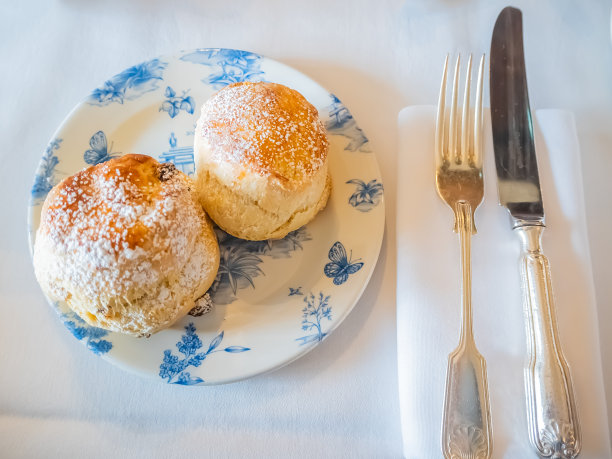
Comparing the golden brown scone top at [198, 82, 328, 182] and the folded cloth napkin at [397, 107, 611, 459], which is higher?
the golden brown scone top at [198, 82, 328, 182]

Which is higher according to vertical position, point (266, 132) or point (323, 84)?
point (323, 84)

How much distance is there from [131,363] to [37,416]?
0.25m

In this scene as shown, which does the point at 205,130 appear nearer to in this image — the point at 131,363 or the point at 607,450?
the point at 131,363

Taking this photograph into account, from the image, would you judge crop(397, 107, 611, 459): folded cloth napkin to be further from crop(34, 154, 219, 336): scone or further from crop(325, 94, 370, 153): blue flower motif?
crop(34, 154, 219, 336): scone

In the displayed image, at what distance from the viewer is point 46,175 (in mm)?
973

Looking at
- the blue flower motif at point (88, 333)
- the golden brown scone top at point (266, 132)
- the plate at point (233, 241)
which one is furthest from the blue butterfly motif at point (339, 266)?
the blue flower motif at point (88, 333)

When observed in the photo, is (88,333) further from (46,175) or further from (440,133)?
(440,133)

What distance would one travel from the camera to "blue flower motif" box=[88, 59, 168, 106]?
1.06m

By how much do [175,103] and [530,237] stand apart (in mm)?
924

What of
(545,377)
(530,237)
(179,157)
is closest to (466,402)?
(545,377)

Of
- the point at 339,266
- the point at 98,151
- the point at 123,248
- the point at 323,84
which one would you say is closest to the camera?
the point at 123,248

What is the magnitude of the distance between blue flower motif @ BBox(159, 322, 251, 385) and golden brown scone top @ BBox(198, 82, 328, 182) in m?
0.37

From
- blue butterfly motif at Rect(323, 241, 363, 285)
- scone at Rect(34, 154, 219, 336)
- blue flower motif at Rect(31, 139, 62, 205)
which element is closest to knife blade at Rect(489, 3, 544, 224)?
blue butterfly motif at Rect(323, 241, 363, 285)

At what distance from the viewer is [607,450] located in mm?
766
